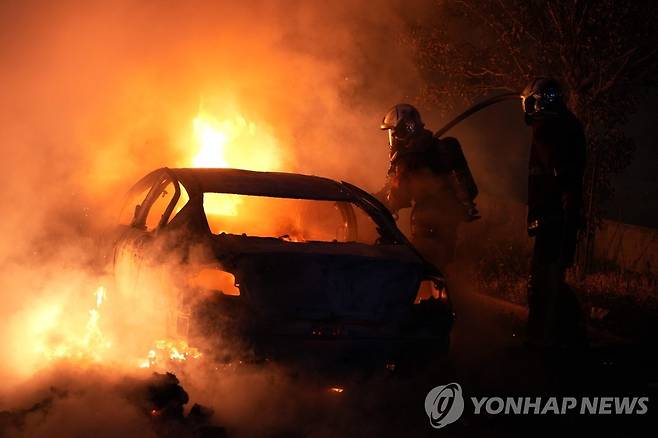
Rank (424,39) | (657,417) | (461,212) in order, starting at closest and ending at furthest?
(657,417), (461,212), (424,39)

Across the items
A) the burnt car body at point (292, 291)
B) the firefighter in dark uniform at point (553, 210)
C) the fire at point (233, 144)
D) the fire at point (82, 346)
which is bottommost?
the fire at point (82, 346)

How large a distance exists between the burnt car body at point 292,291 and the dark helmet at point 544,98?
6.95 feet

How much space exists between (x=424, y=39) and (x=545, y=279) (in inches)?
224

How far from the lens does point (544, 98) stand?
8.40 meters

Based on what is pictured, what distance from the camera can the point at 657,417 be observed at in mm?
6504

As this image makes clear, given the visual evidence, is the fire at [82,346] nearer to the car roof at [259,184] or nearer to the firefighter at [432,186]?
the car roof at [259,184]

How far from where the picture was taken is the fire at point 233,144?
37.1ft

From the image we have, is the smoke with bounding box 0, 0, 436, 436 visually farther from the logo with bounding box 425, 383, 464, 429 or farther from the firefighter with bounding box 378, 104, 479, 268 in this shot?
the logo with bounding box 425, 383, 464, 429

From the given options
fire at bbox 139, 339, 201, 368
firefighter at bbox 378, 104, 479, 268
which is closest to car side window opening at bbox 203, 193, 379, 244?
firefighter at bbox 378, 104, 479, 268

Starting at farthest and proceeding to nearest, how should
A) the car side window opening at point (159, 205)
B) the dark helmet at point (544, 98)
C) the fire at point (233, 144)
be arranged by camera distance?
the fire at point (233, 144) < the dark helmet at point (544, 98) < the car side window opening at point (159, 205)

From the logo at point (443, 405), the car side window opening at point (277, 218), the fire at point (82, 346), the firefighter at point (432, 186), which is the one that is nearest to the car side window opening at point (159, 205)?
the car side window opening at point (277, 218)

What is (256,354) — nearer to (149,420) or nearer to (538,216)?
(149,420)

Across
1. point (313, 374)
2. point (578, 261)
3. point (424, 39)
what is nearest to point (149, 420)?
point (313, 374)

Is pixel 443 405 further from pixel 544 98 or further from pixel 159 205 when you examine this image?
pixel 159 205
